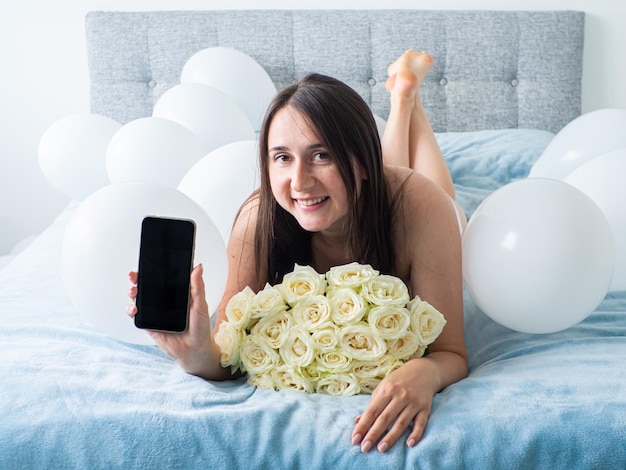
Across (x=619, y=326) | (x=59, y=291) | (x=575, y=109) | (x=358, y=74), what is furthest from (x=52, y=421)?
(x=575, y=109)

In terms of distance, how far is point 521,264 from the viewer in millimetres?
1358

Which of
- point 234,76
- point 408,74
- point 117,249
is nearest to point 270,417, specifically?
point 117,249

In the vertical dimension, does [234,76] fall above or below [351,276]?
above

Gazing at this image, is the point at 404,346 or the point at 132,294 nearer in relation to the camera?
the point at 132,294

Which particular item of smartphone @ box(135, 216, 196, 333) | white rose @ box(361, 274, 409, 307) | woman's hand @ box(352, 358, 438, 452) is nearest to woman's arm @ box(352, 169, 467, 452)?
woman's hand @ box(352, 358, 438, 452)

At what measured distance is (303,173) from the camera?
53.7 inches

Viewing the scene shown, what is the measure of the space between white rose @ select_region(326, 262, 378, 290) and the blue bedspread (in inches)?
7.5

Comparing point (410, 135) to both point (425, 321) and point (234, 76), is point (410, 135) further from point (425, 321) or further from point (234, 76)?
point (425, 321)

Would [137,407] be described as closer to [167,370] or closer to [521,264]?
[167,370]

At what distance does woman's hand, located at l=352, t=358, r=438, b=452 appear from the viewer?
113 centimetres

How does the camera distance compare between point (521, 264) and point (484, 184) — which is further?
point (484, 184)

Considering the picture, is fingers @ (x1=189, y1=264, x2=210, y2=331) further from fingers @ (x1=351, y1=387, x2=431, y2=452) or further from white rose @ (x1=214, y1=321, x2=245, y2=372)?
fingers @ (x1=351, y1=387, x2=431, y2=452)

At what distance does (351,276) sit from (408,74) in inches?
→ 46.2

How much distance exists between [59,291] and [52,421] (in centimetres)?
62
